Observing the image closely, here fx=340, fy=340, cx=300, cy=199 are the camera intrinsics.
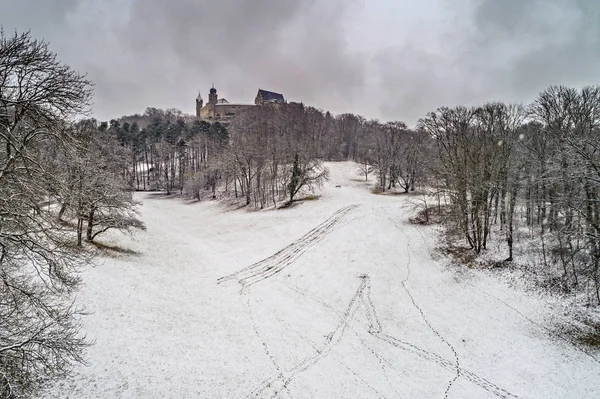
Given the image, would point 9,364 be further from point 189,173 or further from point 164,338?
point 189,173

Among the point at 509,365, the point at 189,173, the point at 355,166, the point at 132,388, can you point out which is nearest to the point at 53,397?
the point at 132,388

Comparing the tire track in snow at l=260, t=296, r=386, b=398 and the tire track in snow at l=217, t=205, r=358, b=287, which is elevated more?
the tire track in snow at l=217, t=205, r=358, b=287

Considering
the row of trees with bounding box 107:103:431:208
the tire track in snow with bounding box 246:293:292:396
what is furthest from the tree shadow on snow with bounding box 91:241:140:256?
the row of trees with bounding box 107:103:431:208

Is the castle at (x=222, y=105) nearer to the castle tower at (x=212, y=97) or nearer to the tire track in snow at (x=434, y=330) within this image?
the castle tower at (x=212, y=97)

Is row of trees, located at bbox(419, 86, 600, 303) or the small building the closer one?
row of trees, located at bbox(419, 86, 600, 303)

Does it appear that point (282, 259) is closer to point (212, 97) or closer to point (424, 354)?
point (424, 354)

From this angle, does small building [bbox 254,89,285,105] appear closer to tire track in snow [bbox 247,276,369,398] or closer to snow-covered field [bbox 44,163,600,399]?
snow-covered field [bbox 44,163,600,399]

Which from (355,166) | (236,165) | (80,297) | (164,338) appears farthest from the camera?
(355,166)
